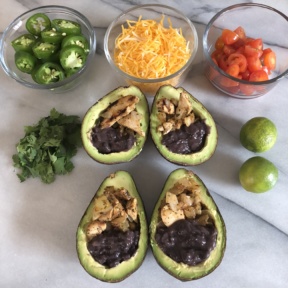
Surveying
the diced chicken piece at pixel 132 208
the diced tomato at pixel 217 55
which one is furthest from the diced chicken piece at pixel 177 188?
the diced tomato at pixel 217 55

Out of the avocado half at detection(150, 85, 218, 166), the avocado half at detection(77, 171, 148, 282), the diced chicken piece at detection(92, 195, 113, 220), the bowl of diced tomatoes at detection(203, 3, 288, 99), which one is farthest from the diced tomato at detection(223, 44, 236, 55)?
the diced chicken piece at detection(92, 195, 113, 220)

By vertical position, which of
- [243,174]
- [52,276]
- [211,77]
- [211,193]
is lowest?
[52,276]

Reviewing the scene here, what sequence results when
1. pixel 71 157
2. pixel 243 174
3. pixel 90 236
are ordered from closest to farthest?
pixel 90 236
pixel 243 174
pixel 71 157

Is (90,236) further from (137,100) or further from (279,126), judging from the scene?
(279,126)

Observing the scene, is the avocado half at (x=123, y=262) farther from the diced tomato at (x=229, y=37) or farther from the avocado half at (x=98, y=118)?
the diced tomato at (x=229, y=37)

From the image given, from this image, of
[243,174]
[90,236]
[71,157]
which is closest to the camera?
[90,236]

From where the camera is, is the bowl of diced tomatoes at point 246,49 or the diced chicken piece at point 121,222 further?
the bowl of diced tomatoes at point 246,49

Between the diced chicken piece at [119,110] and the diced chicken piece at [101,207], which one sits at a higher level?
the diced chicken piece at [119,110]

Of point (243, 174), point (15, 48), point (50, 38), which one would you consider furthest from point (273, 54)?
point (15, 48)
